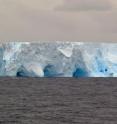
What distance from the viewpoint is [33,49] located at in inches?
1725

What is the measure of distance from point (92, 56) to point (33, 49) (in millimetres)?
6295

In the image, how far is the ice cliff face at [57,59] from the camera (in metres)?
44.0

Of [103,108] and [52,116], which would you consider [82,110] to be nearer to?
[103,108]

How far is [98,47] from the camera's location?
154 ft

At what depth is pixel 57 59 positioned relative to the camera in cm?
4419

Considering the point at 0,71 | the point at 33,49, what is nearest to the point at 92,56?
the point at 33,49

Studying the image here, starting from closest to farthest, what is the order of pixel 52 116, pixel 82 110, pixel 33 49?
pixel 52 116 → pixel 82 110 → pixel 33 49

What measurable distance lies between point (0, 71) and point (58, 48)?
6.96 m

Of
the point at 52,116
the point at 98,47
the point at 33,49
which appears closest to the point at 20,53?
the point at 33,49

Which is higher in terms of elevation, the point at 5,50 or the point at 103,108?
the point at 5,50

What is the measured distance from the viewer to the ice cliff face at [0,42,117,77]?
4397cm

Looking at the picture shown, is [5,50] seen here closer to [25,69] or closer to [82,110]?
[25,69]

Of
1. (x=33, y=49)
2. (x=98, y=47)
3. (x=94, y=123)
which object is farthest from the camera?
(x=98, y=47)

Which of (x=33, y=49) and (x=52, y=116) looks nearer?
(x=52, y=116)
